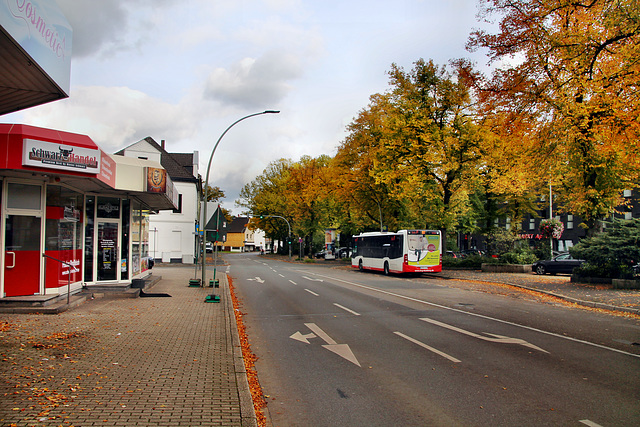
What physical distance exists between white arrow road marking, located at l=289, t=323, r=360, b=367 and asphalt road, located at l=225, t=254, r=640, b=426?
0.07 feet

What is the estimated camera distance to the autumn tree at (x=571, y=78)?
1494cm

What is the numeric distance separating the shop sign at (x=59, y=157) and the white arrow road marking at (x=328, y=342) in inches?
265

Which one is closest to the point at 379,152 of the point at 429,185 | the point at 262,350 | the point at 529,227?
the point at 429,185

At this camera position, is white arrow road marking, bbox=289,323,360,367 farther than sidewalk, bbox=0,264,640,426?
Yes

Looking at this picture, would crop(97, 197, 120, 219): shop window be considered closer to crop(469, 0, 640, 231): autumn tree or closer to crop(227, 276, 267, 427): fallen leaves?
crop(227, 276, 267, 427): fallen leaves

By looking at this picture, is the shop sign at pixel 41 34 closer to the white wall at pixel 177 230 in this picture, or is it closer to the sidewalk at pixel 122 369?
the sidewalk at pixel 122 369

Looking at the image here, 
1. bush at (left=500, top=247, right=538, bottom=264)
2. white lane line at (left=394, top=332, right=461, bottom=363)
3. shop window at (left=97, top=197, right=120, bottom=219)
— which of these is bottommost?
white lane line at (left=394, top=332, right=461, bottom=363)

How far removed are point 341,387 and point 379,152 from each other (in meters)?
26.6

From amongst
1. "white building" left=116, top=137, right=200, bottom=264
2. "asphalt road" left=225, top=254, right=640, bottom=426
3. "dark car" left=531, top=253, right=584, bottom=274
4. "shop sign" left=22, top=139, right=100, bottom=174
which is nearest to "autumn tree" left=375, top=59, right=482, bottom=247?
"dark car" left=531, top=253, right=584, bottom=274

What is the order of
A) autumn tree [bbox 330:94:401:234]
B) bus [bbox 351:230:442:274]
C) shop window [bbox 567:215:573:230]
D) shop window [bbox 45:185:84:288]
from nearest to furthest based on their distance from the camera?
shop window [bbox 45:185:84:288] < bus [bbox 351:230:442:274] < autumn tree [bbox 330:94:401:234] < shop window [bbox 567:215:573:230]

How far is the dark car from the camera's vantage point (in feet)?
86.2

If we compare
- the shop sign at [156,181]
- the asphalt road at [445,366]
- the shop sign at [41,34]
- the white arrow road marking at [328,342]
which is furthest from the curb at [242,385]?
the shop sign at [156,181]

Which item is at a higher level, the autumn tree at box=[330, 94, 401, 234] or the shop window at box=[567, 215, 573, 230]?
the autumn tree at box=[330, 94, 401, 234]

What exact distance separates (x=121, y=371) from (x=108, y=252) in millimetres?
10618
